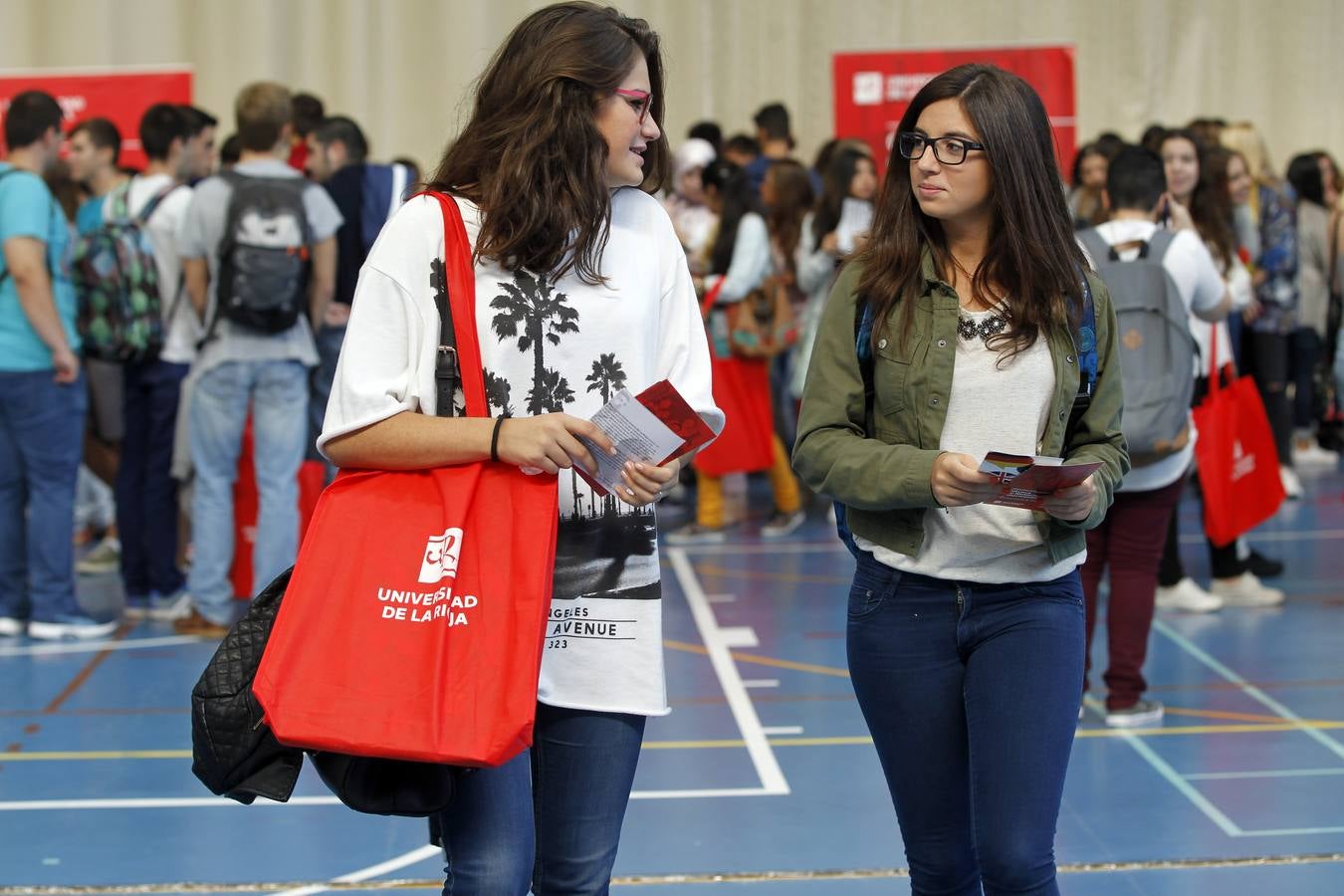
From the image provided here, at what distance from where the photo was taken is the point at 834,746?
5.36 metres

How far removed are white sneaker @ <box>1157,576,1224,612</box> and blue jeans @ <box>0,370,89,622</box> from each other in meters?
4.67

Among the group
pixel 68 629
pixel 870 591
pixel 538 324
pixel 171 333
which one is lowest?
pixel 68 629

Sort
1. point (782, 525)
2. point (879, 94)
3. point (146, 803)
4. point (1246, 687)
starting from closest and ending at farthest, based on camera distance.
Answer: point (146, 803) → point (1246, 687) → point (782, 525) → point (879, 94)

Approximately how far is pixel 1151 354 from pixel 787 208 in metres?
4.45

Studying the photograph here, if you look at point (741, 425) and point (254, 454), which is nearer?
point (254, 454)

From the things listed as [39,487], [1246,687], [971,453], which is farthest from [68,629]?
[971,453]

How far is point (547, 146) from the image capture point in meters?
2.52

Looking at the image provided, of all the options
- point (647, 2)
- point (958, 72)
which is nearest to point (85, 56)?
point (647, 2)

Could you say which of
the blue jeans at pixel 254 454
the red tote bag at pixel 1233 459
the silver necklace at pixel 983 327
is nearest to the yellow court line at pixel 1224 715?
the red tote bag at pixel 1233 459

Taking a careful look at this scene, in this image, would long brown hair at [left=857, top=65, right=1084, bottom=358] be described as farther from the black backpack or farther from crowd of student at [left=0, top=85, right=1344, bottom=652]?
the black backpack

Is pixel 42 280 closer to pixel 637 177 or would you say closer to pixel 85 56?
pixel 637 177

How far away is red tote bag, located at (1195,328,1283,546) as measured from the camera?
6.66 metres

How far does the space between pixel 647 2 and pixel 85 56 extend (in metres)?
5.41

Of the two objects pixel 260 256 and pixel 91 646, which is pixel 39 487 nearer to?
pixel 91 646
